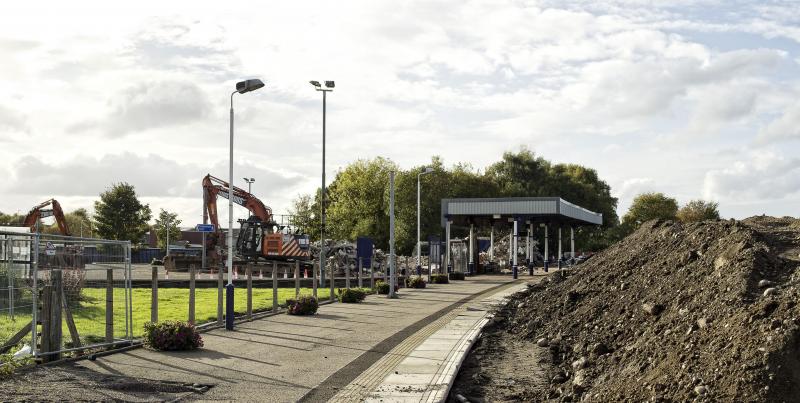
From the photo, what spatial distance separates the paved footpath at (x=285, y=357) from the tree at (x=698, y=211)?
233 feet

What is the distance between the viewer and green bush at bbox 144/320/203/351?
1742cm

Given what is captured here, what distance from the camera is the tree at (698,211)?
297ft

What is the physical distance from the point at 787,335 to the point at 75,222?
A: 12668cm

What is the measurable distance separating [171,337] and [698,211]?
84214mm

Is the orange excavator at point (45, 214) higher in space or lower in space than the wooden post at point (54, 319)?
higher

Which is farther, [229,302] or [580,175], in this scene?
[580,175]

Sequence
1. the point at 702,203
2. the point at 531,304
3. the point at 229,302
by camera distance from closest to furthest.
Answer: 1. the point at 229,302
2. the point at 531,304
3. the point at 702,203

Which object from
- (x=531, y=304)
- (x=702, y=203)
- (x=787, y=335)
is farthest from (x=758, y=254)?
(x=702, y=203)

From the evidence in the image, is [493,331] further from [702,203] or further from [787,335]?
[702,203]

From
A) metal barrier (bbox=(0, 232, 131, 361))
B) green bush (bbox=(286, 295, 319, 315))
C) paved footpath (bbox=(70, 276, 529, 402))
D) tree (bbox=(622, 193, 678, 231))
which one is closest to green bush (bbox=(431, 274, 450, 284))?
paved footpath (bbox=(70, 276, 529, 402))

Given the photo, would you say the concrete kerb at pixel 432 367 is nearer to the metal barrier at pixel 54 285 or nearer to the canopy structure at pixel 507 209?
the metal barrier at pixel 54 285

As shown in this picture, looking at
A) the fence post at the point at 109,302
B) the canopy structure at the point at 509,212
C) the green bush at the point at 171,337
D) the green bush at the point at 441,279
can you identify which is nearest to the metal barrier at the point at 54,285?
the fence post at the point at 109,302

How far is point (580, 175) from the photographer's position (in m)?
105

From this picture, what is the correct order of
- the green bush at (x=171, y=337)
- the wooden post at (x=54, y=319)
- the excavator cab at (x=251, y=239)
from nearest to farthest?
the wooden post at (x=54, y=319) < the green bush at (x=171, y=337) < the excavator cab at (x=251, y=239)
